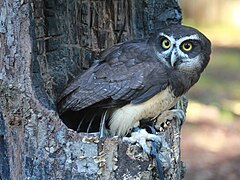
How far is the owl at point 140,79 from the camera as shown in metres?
3.16

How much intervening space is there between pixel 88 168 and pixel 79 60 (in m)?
0.99

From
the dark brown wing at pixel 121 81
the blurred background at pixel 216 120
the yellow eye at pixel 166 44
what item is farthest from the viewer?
the blurred background at pixel 216 120

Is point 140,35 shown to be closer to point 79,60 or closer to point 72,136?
point 79,60

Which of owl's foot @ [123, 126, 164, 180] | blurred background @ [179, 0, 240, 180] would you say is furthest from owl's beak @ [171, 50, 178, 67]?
blurred background @ [179, 0, 240, 180]

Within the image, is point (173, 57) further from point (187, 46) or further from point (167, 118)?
point (167, 118)

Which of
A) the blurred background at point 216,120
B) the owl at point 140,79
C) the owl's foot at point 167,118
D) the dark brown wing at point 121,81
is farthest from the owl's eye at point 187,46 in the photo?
the blurred background at point 216,120

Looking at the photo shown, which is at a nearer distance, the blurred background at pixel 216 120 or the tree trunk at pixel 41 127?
the tree trunk at pixel 41 127

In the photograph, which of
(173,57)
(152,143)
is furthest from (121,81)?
(152,143)

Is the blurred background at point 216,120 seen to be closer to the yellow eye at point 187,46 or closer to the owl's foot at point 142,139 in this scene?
the yellow eye at point 187,46

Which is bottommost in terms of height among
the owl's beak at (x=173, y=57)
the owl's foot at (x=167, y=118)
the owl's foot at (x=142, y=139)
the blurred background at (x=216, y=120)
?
the blurred background at (x=216, y=120)

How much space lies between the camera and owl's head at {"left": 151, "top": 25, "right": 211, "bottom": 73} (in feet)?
10.5

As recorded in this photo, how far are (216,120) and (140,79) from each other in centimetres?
478

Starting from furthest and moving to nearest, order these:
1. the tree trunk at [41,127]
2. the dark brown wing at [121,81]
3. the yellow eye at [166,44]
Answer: the yellow eye at [166,44] < the dark brown wing at [121,81] < the tree trunk at [41,127]

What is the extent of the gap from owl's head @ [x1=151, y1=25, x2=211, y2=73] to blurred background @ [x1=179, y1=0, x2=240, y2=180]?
3.24 m
